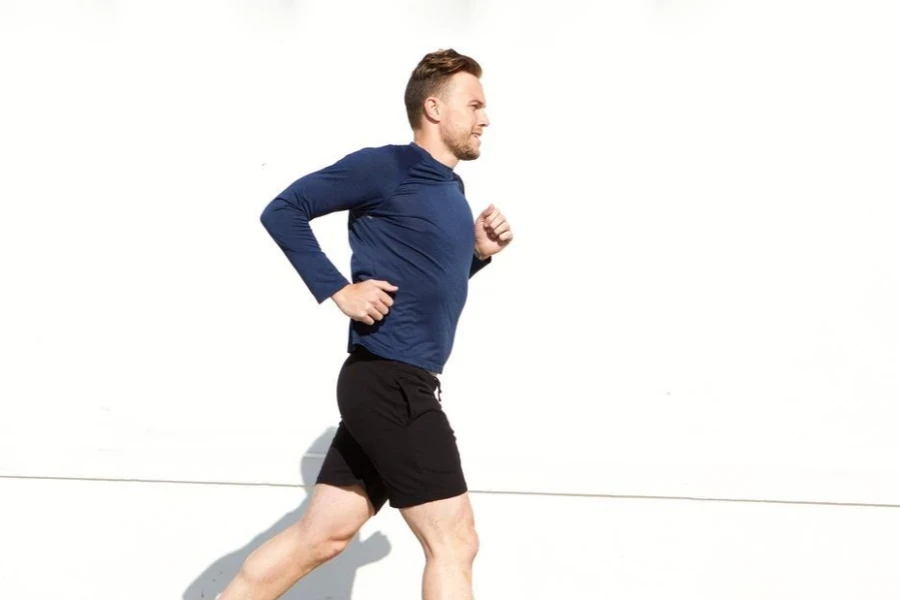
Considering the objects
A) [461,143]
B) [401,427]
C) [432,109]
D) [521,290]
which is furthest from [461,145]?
[521,290]

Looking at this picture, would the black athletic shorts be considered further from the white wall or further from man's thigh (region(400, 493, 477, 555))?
the white wall

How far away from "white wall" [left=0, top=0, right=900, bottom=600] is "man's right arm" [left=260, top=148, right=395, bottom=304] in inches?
41.2

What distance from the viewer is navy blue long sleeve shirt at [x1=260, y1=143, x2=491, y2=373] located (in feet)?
9.29

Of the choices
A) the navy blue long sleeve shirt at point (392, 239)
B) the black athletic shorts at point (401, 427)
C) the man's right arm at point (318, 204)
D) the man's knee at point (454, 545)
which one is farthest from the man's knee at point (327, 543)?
the man's right arm at point (318, 204)

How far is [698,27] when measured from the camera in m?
3.90

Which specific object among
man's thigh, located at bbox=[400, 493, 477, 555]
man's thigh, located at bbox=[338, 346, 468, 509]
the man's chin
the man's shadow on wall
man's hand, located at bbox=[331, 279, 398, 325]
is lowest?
the man's shadow on wall

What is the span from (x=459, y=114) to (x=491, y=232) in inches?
12.2

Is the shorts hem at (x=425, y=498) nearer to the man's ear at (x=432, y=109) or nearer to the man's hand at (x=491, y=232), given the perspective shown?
the man's hand at (x=491, y=232)

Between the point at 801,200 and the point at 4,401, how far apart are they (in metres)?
2.56

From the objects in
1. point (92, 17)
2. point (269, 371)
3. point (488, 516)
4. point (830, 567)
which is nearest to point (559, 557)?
point (488, 516)

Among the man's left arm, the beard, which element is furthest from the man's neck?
the man's left arm

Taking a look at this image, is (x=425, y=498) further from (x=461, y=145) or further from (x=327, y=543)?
(x=461, y=145)

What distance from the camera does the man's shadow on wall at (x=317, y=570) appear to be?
386 centimetres

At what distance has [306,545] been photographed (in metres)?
2.97
